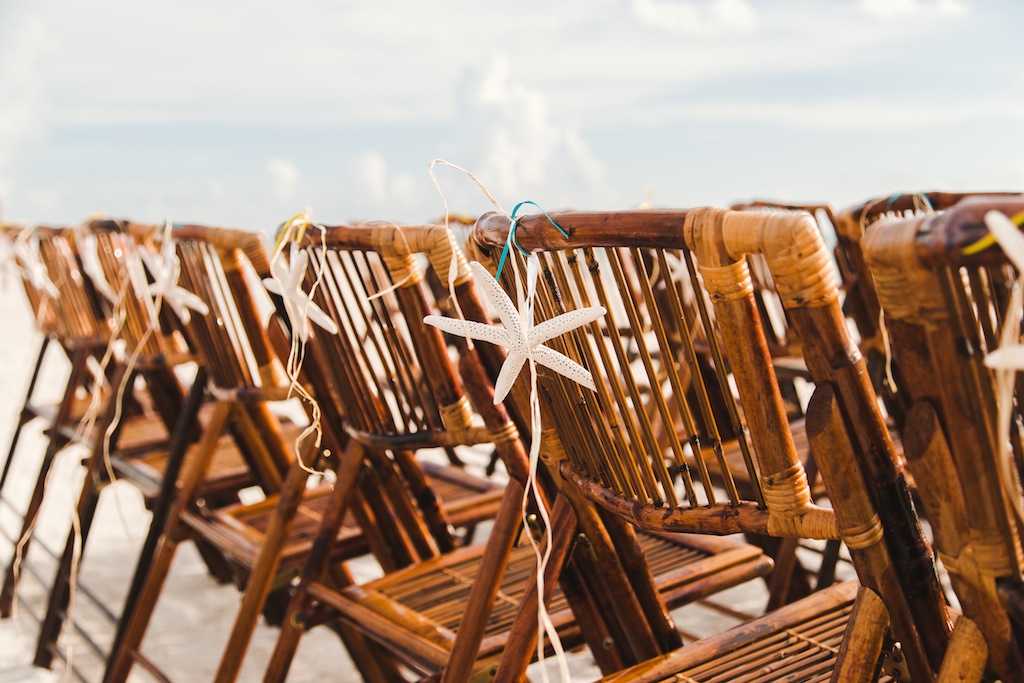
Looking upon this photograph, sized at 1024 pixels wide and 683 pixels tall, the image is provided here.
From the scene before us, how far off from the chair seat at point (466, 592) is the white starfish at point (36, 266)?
1703mm

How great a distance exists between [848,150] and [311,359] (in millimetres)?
54581

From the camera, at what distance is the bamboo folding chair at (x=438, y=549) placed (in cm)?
132

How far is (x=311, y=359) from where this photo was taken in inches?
71.8

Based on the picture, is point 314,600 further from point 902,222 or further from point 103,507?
point 103,507

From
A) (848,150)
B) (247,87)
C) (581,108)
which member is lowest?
(848,150)

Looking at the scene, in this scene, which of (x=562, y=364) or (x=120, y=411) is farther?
(x=120, y=411)

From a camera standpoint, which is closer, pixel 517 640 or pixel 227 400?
pixel 517 640

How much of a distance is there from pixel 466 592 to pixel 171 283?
2.78 feet

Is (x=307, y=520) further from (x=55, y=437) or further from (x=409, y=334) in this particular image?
(x=55, y=437)

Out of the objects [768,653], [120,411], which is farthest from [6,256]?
[768,653]

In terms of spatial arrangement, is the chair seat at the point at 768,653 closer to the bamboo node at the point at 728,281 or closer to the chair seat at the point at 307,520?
the bamboo node at the point at 728,281

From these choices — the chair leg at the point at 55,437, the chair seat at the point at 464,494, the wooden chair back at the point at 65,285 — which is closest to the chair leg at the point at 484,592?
the chair seat at the point at 464,494

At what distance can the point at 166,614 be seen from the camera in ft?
9.86

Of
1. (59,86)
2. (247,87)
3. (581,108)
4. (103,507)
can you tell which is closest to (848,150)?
(581,108)
